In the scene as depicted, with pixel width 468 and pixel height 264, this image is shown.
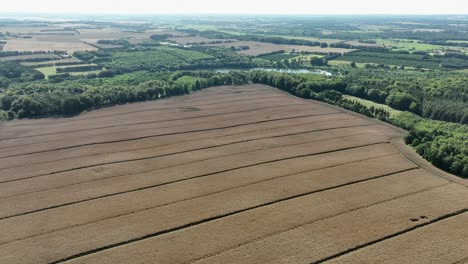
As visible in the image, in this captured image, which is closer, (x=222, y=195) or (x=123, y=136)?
(x=222, y=195)

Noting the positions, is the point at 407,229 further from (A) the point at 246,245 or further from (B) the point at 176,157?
(B) the point at 176,157

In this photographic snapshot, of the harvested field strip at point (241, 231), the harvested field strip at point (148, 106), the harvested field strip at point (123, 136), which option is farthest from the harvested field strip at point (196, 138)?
the harvested field strip at point (241, 231)

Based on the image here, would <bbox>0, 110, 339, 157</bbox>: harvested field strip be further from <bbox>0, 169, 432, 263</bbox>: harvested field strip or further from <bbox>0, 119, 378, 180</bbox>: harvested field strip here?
<bbox>0, 169, 432, 263</bbox>: harvested field strip

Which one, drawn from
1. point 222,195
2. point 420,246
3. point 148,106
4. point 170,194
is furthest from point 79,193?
point 148,106

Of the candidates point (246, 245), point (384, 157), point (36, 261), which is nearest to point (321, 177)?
point (384, 157)

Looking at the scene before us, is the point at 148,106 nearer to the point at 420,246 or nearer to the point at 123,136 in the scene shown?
the point at 123,136

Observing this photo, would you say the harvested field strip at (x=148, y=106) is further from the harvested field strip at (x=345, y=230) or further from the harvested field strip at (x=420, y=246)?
the harvested field strip at (x=420, y=246)
